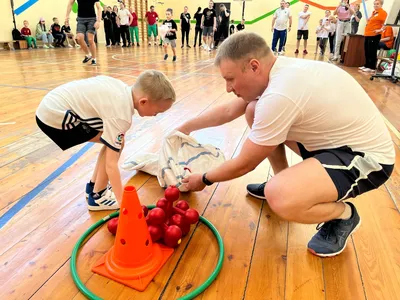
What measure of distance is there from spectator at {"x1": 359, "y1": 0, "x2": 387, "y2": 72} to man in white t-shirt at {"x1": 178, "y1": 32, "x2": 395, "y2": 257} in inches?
230

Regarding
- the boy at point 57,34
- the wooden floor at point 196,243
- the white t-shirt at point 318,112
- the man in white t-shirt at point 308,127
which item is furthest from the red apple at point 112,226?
the boy at point 57,34

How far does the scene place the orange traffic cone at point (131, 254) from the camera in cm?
113

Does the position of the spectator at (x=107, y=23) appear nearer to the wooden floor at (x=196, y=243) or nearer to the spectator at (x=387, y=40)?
the spectator at (x=387, y=40)

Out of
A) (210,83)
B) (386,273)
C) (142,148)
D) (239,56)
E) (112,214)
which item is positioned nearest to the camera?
(239,56)

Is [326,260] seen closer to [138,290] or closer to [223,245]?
[223,245]

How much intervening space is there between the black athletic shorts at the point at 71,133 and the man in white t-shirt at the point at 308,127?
699mm

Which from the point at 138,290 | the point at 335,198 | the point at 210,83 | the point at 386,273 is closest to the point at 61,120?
the point at 138,290

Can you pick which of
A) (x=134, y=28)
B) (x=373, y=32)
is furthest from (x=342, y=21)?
(x=134, y=28)

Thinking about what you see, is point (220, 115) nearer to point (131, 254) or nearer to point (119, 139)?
point (119, 139)

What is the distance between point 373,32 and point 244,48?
6172 millimetres

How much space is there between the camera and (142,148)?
7.79 feet

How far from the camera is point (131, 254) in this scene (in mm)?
1183

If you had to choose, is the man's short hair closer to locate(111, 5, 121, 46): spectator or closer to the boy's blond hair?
the boy's blond hair

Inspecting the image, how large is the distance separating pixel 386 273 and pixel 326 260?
0.23 m
